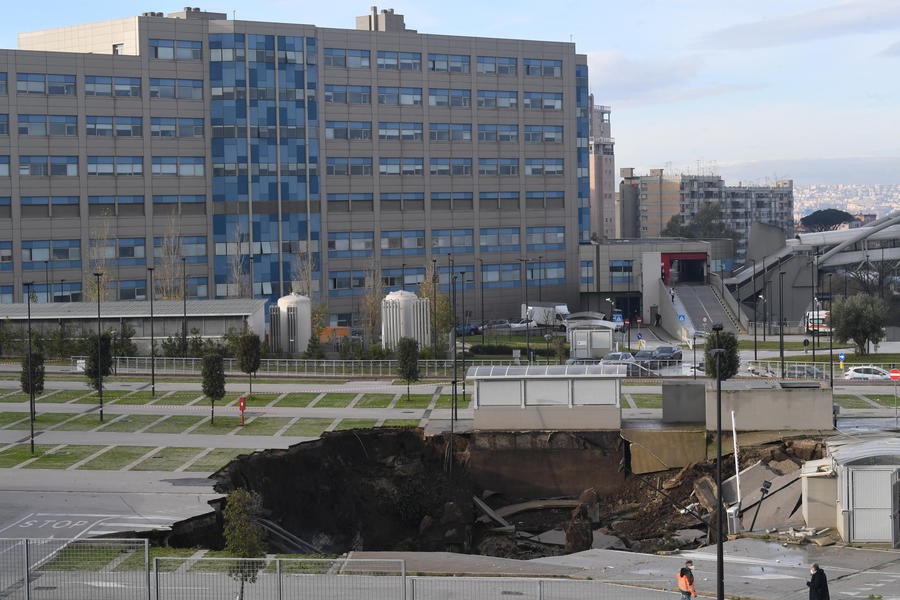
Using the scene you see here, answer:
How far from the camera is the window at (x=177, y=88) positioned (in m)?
101

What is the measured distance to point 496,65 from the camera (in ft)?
362

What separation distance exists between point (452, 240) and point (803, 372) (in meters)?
49.7

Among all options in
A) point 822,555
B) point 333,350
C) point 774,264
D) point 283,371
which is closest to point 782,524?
point 822,555

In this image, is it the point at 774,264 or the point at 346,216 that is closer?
the point at 346,216

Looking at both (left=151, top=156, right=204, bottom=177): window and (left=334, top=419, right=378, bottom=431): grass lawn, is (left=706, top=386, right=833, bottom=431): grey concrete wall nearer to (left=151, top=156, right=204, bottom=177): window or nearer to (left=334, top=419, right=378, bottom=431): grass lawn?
(left=334, top=419, right=378, bottom=431): grass lawn

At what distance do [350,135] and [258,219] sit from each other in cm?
1125

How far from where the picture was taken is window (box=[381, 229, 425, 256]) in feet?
349

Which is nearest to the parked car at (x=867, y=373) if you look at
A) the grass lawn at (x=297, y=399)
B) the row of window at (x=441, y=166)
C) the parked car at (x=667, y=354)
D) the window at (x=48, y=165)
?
the parked car at (x=667, y=354)

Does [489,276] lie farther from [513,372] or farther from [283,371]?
[513,372]

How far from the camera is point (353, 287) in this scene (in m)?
106

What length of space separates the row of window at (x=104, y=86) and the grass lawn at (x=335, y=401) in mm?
49691

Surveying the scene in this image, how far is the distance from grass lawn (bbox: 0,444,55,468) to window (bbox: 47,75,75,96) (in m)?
57.0

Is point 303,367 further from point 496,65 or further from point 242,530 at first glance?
point 496,65

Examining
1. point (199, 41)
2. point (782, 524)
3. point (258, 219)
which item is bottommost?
point (782, 524)
